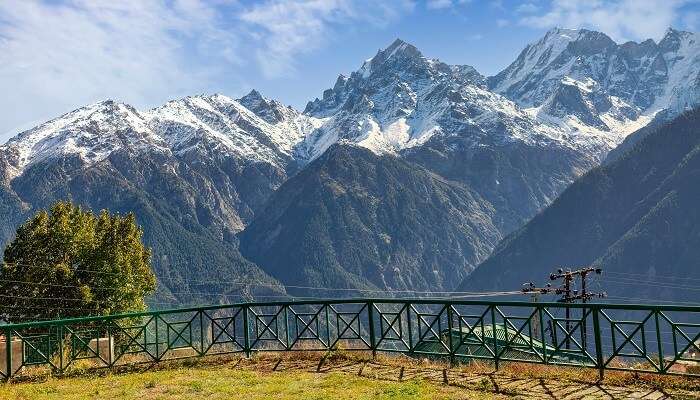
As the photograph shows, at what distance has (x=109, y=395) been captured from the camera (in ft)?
70.9

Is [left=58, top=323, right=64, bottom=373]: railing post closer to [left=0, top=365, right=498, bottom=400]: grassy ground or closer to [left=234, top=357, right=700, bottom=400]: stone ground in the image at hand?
[left=0, top=365, right=498, bottom=400]: grassy ground

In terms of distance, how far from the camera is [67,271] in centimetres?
5794

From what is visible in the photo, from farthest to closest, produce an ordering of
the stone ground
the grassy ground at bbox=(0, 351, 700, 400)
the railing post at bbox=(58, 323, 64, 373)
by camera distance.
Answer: the railing post at bbox=(58, 323, 64, 373)
the grassy ground at bbox=(0, 351, 700, 400)
the stone ground

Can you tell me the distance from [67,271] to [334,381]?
141ft

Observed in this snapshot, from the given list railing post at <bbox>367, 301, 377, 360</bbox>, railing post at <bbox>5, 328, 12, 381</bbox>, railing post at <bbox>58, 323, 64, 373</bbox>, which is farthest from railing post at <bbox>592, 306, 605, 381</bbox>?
railing post at <bbox>5, 328, 12, 381</bbox>

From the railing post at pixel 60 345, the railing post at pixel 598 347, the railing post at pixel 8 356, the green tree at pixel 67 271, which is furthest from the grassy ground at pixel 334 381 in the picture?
the green tree at pixel 67 271

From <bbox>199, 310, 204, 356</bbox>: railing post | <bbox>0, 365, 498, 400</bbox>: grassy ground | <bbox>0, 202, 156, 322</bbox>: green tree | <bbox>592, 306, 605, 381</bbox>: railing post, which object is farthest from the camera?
<bbox>0, 202, 156, 322</bbox>: green tree

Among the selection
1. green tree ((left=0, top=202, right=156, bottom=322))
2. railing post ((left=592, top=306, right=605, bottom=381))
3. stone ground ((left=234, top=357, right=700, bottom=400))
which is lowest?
stone ground ((left=234, top=357, right=700, bottom=400))

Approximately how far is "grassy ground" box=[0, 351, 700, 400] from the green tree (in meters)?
33.8

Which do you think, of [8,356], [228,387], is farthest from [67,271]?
[228,387]

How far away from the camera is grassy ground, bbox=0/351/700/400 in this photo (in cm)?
1934

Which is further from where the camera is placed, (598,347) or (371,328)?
(371,328)

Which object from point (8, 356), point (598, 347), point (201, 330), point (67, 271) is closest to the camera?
point (598, 347)

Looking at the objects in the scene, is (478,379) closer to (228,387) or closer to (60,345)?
(228,387)
